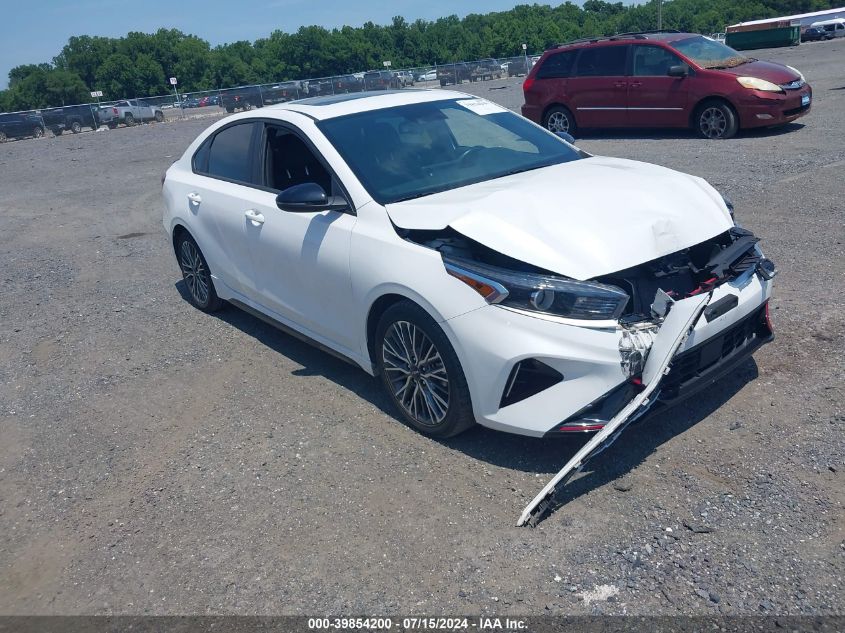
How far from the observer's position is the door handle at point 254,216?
5.07 m

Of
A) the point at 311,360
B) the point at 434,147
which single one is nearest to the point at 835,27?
the point at 434,147

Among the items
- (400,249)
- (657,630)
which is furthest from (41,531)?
(657,630)

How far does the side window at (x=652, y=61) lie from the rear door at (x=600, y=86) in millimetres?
204

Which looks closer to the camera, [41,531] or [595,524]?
[595,524]

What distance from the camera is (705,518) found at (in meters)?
3.28

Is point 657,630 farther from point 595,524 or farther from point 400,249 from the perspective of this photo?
point 400,249

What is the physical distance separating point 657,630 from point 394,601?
1004mm

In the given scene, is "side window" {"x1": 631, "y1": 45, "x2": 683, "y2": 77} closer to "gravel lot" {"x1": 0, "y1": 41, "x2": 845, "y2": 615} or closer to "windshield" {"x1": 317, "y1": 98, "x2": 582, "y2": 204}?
"gravel lot" {"x1": 0, "y1": 41, "x2": 845, "y2": 615}

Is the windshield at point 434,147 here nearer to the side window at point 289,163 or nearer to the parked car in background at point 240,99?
the side window at point 289,163

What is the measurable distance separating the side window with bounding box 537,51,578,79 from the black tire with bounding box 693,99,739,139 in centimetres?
260

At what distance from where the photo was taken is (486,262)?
378cm

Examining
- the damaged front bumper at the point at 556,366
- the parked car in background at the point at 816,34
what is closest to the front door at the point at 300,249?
the damaged front bumper at the point at 556,366

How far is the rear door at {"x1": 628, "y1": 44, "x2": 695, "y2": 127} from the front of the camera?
12.7m

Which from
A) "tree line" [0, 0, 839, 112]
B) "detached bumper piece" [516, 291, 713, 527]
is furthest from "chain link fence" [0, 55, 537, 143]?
"tree line" [0, 0, 839, 112]
